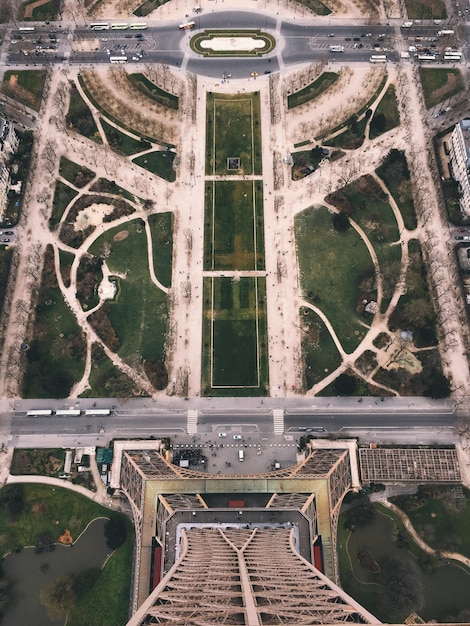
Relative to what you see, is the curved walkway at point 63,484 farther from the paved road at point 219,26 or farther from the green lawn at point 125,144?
the paved road at point 219,26

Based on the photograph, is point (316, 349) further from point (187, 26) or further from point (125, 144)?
point (187, 26)

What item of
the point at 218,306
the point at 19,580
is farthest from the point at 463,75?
the point at 19,580

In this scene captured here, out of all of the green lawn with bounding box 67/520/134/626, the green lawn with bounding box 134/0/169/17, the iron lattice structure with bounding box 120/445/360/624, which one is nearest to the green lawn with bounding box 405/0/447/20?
the green lawn with bounding box 134/0/169/17

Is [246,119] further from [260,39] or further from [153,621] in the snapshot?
[153,621]

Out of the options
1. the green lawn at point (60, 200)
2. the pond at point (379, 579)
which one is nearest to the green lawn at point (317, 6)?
the green lawn at point (60, 200)

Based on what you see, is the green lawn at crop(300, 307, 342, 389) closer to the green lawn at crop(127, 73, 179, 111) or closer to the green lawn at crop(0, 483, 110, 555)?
the green lawn at crop(0, 483, 110, 555)

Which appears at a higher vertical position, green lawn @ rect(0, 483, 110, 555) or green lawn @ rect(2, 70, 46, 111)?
green lawn @ rect(2, 70, 46, 111)
